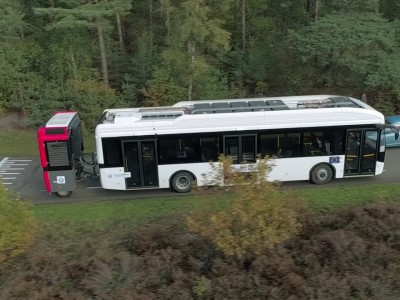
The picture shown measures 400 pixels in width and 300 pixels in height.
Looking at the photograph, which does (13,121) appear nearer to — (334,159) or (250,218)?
(334,159)

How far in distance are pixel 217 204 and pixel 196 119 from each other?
186 inches

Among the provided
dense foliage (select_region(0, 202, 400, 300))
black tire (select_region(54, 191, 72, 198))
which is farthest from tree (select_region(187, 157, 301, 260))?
black tire (select_region(54, 191, 72, 198))

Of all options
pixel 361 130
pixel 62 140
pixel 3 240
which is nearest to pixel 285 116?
pixel 361 130

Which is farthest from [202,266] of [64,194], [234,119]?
[64,194]

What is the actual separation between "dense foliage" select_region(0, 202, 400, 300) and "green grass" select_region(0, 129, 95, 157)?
993 centimetres

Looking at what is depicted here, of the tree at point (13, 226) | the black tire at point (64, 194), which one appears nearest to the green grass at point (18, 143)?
the black tire at point (64, 194)

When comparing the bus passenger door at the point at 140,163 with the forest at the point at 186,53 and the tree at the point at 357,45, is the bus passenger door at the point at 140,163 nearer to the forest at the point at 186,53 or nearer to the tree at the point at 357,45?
the forest at the point at 186,53

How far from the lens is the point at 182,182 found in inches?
677

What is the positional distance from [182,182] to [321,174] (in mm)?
5091

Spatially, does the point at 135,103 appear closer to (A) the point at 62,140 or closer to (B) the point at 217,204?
(A) the point at 62,140

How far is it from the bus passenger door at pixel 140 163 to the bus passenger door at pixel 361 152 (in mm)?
6986

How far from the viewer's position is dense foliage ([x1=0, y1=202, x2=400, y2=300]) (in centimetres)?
1208

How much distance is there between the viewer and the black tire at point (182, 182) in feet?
55.9

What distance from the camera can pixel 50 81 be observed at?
27938 millimetres
